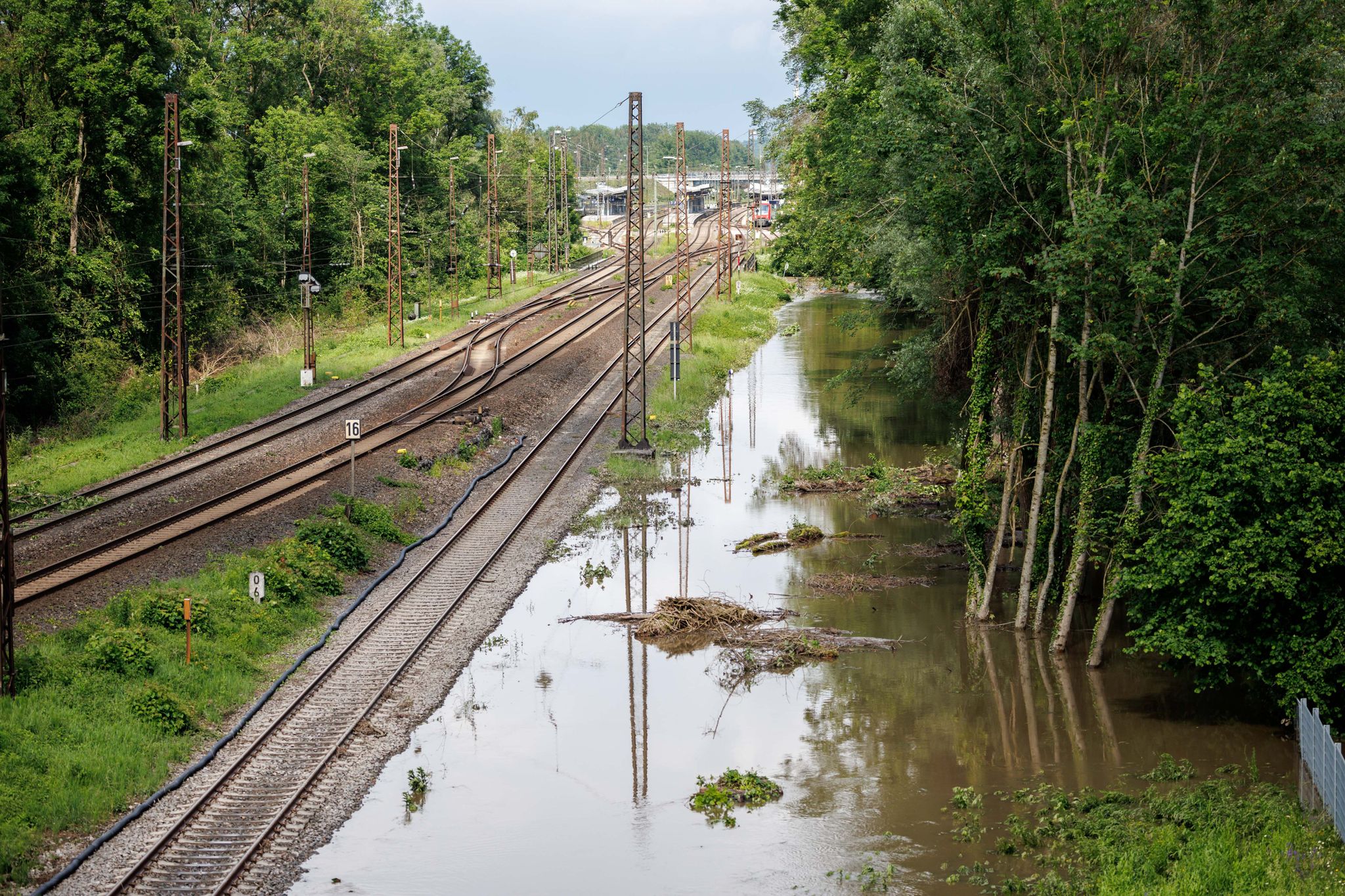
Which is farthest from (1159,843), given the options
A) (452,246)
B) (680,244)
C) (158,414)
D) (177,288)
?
(452,246)

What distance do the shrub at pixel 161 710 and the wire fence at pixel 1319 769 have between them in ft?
53.2

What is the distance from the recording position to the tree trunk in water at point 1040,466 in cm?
2359

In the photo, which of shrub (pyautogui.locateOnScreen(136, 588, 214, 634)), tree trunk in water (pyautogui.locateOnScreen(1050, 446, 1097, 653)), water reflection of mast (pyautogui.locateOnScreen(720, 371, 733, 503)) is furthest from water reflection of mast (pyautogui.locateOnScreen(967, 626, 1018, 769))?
shrub (pyautogui.locateOnScreen(136, 588, 214, 634))

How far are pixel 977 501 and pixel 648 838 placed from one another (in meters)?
11.6

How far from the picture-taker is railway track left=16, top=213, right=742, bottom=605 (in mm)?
26062

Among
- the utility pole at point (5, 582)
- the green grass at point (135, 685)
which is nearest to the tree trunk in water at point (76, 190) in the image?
the green grass at point (135, 685)

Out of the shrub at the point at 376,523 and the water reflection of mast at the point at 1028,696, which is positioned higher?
the shrub at the point at 376,523

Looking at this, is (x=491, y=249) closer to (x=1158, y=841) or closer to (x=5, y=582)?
(x=5, y=582)

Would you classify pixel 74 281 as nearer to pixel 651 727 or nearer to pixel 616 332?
pixel 616 332

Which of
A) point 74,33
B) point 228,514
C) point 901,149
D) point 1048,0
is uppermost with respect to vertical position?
point 74,33

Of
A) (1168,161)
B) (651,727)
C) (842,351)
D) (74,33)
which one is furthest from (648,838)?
(842,351)

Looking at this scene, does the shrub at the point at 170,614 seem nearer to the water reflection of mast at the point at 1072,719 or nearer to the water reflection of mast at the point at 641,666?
the water reflection of mast at the point at 641,666

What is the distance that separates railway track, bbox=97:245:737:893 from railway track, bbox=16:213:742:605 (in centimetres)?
547

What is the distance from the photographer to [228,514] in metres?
30.8
